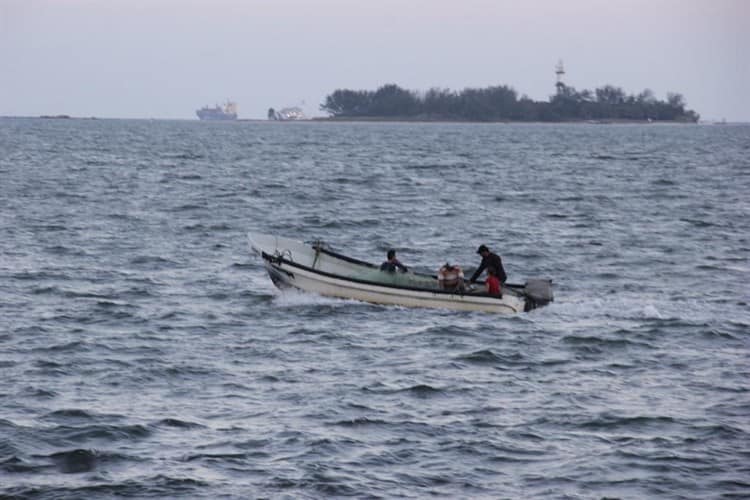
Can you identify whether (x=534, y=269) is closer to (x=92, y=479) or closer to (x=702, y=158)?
(x=92, y=479)

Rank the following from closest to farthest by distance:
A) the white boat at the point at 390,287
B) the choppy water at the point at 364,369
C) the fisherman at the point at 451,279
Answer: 1. the choppy water at the point at 364,369
2. the white boat at the point at 390,287
3. the fisherman at the point at 451,279

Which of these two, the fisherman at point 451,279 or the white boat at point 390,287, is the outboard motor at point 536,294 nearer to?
the white boat at point 390,287

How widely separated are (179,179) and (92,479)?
2240 inches

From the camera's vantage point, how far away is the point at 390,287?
2619 cm

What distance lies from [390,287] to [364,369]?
5915 millimetres

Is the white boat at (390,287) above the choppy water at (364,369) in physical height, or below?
above

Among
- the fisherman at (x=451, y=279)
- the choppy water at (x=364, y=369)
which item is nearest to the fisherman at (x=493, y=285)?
the fisherman at (x=451, y=279)

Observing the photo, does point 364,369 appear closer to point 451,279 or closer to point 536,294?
point 451,279

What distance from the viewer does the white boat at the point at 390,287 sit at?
26.0m

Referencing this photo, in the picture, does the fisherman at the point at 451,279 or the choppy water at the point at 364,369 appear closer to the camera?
the choppy water at the point at 364,369

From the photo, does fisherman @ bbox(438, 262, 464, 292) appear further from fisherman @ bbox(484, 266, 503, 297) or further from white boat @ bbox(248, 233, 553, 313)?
fisherman @ bbox(484, 266, 503, 297)

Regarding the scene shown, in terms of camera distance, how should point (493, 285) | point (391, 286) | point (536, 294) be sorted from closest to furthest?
point (493, 285) → point (391, 286) → point (536, 294)

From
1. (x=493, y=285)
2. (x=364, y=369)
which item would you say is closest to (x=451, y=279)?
(x=493, y=285)

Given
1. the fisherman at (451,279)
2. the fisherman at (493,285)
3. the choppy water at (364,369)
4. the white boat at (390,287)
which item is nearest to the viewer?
the choppy water at (364,369)
